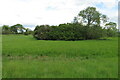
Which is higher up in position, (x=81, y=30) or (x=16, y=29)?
(x=16, y=29)

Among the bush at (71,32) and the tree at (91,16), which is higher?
the tree at (91,16)

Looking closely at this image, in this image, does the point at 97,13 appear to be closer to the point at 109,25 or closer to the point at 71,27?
the point at 109,25

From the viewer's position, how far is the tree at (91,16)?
34.5 m

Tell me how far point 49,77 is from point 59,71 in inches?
23.4

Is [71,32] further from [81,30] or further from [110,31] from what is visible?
[110,31]

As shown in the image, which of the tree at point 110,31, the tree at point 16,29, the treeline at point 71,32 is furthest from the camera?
the tree at point 16,29

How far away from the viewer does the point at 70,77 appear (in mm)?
3830

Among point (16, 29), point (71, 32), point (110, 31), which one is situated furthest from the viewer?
point (16, 29)

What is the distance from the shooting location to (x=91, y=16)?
35.1 m

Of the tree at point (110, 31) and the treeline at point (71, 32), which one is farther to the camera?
the tree at point (110, 31)

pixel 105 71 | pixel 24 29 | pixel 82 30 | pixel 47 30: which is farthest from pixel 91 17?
pixel 24 29

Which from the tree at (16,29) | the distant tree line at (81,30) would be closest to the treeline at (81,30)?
the distant tree line at (81,30)

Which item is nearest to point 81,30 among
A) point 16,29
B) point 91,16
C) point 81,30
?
point 81,30

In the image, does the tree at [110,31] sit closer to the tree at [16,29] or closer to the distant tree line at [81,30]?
the distant tree line at [81,30]
